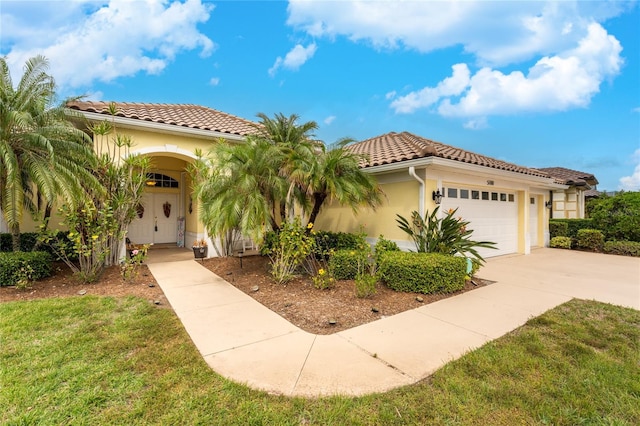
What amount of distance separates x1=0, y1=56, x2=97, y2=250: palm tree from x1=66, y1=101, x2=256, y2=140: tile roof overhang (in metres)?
1.03

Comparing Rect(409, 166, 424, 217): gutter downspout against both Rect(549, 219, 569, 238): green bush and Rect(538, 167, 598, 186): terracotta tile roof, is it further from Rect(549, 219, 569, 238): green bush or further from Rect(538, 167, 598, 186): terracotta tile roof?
Rect(538, 167, 598, 186): terracotta tile roof

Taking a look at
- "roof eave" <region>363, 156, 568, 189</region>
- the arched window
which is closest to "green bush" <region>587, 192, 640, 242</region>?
"roof eave" <region>363, 156, 568, 189</region>

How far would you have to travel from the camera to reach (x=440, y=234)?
7.69m

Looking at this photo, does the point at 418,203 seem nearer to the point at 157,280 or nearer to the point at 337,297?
the point at 337,297

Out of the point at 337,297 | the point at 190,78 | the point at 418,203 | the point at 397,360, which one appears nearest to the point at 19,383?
the point at 397,360

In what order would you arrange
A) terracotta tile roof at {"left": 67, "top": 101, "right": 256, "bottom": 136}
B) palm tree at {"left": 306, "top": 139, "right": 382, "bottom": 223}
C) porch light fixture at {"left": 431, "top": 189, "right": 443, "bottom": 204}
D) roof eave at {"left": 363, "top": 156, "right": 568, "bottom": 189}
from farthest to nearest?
terracotta tile roof at {"left": 67, "top": 101, "right": 256, "bottom": 136}, porch light fixture at {"left": 431, "top": 189, "right": 443, "bottom": 204}, roof eave at {"left": 363, "top": 156, "right": 568, "bottom": 189}, palm tree at {"left": 306, "top": 139, "right": 382, "bottom": 223}

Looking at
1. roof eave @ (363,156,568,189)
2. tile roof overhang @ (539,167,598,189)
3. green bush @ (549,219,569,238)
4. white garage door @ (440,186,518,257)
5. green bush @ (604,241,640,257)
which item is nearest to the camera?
roof eave @ (363,156,568,189)

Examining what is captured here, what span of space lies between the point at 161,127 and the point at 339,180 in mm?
6034

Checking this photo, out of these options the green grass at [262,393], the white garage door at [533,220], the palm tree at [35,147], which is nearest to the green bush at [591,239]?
the white garage door at [533,220]

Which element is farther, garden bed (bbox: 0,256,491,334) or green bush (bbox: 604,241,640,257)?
green bush (bbox: 604,241,640,257)

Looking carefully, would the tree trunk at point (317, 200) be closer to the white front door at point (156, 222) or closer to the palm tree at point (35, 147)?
the palm tree at point (35, 147)

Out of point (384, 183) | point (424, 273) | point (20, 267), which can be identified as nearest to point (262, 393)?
point (424, 273)

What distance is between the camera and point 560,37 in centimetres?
891

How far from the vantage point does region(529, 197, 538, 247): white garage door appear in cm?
1445
